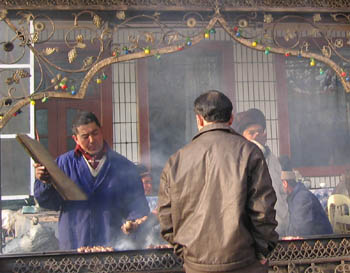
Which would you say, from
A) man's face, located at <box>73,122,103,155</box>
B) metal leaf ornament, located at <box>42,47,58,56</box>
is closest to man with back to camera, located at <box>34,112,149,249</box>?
man's face, located at <box>73,122,103,155</box>

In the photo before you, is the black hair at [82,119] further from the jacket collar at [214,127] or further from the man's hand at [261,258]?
the man's hand at [261,258]

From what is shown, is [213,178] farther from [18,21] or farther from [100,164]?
[18,21]

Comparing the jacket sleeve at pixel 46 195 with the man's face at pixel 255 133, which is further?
the man's face at pixel 255 133

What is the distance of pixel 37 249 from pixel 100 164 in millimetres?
1124

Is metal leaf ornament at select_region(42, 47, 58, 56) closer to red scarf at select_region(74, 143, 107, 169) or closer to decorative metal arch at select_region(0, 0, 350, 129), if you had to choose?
decorative metal arch at select_region(0, 0, 350, 129)

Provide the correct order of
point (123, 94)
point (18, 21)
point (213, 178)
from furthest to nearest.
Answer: point (123, 94) → point (18, 21) → point (213, 178)

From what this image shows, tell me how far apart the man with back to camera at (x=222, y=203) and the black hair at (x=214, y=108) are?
0.11 feet

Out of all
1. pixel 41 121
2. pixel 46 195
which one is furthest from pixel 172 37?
pixel 46 195

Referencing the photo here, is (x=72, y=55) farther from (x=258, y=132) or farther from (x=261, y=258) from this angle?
(x=261, y=258)

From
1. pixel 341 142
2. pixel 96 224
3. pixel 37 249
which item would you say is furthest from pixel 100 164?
pixel 341 142

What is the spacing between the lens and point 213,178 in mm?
2566

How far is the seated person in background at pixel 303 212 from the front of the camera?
4.88 m

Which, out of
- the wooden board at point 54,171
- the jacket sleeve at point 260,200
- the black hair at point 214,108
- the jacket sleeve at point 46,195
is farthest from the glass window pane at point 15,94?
the jacket sleeve at point 260,200

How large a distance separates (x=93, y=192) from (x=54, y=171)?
0.50m
